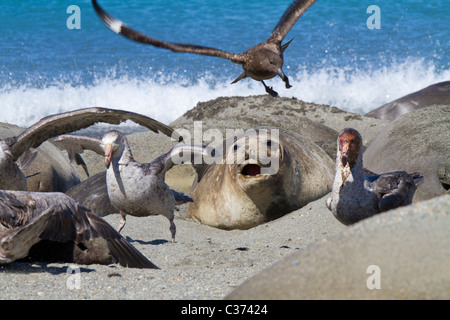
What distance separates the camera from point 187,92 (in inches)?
791

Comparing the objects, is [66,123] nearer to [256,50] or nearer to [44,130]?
[44,130]

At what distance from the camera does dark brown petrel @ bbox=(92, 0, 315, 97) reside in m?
7.10

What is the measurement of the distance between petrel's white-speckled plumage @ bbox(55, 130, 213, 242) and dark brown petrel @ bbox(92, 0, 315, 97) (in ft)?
4.60

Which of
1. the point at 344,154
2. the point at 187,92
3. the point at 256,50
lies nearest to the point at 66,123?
the point at 256,50

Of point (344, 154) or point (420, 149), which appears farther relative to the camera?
point (420, 149)

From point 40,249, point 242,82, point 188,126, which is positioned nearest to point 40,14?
point 242,82

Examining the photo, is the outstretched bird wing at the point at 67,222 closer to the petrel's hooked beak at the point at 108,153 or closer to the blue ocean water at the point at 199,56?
the petrel's hooked beak at the point at 108,153

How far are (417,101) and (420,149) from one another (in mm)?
4664

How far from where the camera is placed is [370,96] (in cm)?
1977

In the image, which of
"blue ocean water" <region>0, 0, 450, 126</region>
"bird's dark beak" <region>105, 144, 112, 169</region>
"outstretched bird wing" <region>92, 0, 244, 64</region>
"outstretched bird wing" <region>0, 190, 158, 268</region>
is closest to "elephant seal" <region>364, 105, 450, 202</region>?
"outstretched bird wing" <region>92, 0, 244, 64</region>

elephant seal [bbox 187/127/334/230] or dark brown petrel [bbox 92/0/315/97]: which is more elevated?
dark brown petrel [bbox 92/0/315/97]

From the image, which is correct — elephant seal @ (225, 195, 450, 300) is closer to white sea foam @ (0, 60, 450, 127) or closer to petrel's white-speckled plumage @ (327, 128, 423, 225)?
petrel's white-speckled plumage @ (327, 128, 423, 225)

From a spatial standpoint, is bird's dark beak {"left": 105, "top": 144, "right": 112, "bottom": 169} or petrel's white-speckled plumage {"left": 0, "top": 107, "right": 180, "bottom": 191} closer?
bird's dark beak {"left": 105, "top": 144, "right": 112, "bottom": 169}
